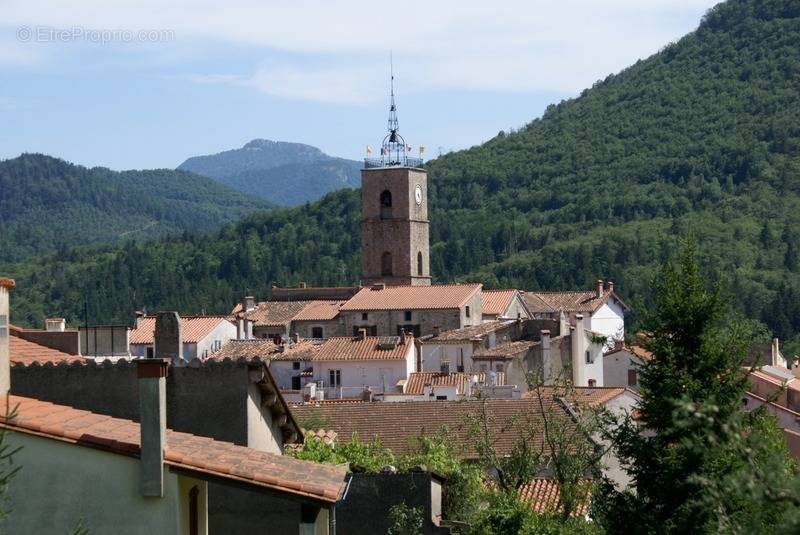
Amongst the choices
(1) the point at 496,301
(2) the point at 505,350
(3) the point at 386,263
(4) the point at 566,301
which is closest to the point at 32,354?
(2) the point at 505,350

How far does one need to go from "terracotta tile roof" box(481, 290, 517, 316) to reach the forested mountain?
132ft

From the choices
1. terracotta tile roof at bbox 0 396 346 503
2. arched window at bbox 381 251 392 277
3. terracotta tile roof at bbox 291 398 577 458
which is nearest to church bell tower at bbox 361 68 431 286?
arched window at bbox 381 251 392 277

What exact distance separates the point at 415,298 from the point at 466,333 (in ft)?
29.7

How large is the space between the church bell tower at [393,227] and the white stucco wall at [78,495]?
8606 centimetres

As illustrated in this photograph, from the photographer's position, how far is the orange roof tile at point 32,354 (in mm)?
18500

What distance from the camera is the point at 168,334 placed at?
21516 millimetres

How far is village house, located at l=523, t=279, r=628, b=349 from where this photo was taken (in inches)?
3312

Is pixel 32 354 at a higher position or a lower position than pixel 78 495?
higher

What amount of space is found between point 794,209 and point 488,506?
137m

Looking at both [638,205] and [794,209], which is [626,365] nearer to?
[794,209]

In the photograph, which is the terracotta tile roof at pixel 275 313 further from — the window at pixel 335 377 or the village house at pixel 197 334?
the window at pixel 335 377

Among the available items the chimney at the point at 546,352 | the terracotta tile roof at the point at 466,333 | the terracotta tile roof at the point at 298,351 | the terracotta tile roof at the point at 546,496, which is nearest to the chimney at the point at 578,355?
the chimney at the point at 546,352

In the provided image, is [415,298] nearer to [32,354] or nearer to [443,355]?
[443,355]

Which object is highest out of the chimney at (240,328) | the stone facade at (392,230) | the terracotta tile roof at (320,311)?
the stone facade at (392,230)
